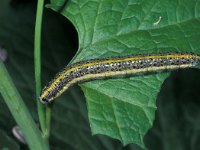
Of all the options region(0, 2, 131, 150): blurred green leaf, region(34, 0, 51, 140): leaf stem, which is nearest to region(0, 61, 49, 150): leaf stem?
region(34, 0, 51, 140): leaf stem

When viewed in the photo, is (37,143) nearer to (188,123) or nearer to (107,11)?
(107,11)

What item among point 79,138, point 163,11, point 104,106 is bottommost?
point 79,138

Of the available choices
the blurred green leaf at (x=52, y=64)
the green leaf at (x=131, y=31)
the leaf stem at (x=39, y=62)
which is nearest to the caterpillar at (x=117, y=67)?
the green leaf at (x=131, y=31)

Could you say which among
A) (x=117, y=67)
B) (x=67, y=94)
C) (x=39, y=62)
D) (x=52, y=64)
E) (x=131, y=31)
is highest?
(x=39, y=62)

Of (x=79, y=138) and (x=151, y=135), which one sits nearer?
(x=79, y=138)

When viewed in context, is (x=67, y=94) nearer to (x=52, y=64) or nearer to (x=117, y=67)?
(x=52, y=64)

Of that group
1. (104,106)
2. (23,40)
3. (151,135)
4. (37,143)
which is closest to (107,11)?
(104,106)

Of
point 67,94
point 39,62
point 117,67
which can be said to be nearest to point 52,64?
point 67,94

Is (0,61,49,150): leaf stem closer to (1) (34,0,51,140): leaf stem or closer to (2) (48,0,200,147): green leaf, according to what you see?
(1) (34,0,51,140): leaf stem
